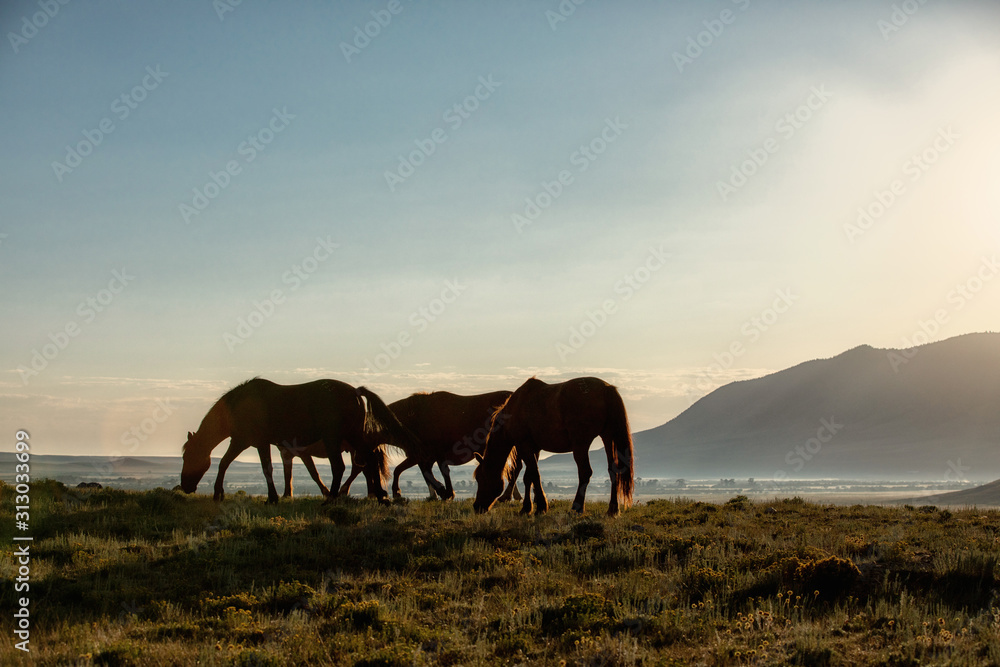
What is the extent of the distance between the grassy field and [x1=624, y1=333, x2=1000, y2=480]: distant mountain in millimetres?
136072

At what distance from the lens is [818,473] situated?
144 meters

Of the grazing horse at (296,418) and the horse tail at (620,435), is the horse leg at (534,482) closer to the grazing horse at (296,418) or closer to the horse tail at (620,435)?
the horse tail at (620,435)

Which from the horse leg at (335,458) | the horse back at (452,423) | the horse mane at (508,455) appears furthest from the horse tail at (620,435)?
the horse leg at (335,458)

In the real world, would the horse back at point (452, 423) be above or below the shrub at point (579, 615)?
above

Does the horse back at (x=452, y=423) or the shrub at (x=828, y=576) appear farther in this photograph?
the horse back at (x=452, y=423)

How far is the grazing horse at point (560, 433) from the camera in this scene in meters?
16.1

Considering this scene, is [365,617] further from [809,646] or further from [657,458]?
[657,458]

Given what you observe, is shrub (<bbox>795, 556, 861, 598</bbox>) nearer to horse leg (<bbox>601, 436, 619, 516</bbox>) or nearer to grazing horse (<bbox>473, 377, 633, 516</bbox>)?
grazing horse (<bbox>473, 377, 633, 516</bbox>)

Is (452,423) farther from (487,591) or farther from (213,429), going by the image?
(487,591)

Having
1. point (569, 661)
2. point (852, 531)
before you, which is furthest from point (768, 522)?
point (569, 661)

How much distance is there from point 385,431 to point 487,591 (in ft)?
29.0

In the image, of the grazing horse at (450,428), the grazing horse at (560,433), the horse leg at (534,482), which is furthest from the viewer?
the grazing horse at (450,428)

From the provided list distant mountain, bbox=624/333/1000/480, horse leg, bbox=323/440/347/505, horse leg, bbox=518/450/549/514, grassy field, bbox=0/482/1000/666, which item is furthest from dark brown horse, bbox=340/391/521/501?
distant mountain, bbox=624/333/1000/480

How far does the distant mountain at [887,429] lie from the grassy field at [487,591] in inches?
5357
